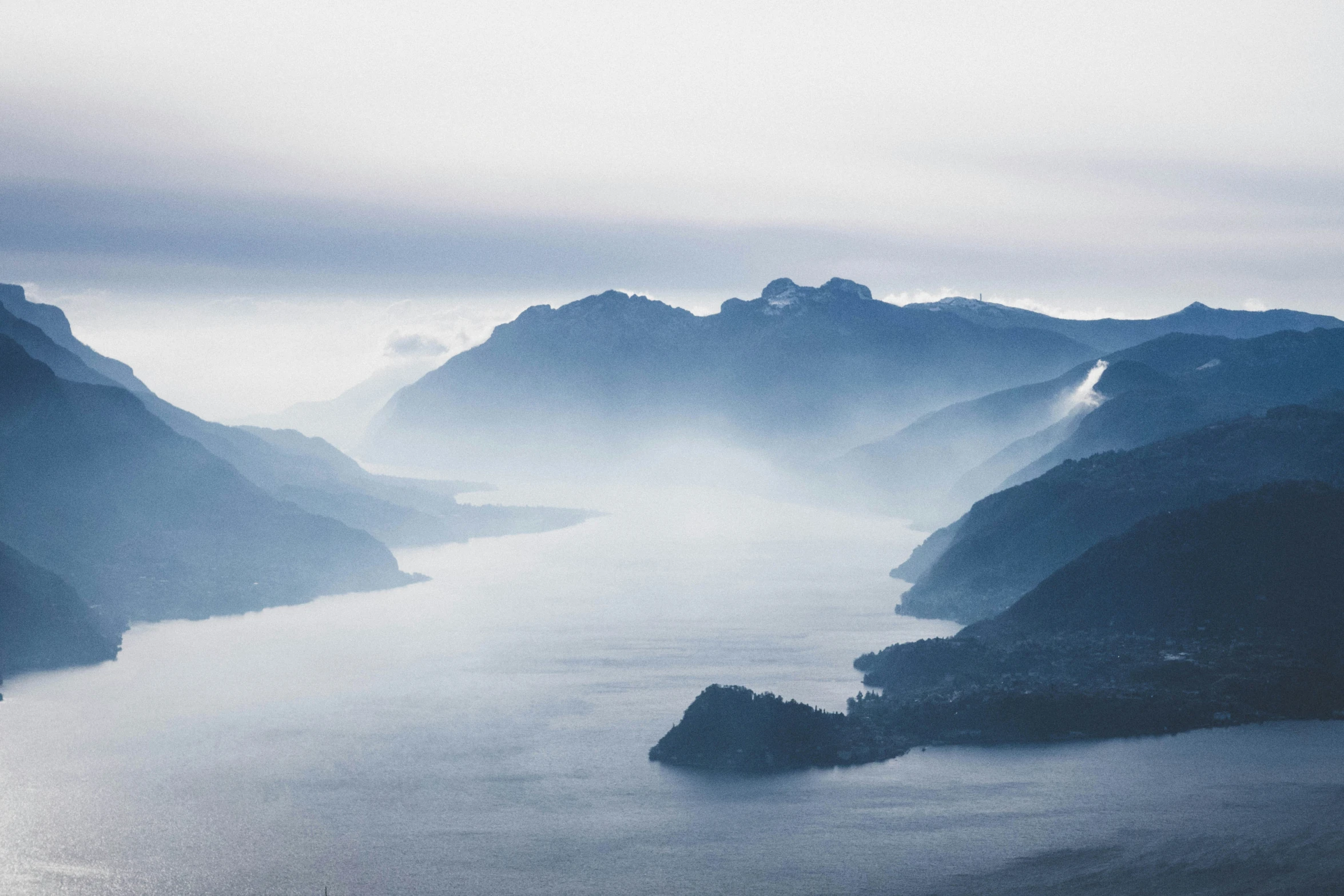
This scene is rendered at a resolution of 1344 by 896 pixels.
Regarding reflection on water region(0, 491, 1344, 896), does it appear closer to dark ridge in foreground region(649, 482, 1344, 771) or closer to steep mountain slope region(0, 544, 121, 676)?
dark ridge in foreground region(649, 482, 1344, 771)

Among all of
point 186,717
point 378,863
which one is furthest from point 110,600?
point 378,863

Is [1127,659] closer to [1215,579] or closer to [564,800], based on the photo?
[1215,579]

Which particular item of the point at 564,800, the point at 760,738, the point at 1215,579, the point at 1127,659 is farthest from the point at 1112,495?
the point at 564,800

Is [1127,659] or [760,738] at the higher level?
[1127,659]

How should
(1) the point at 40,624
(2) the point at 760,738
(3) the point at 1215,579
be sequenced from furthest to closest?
(1) the point at 40,624
(3) the point at 1215,579
(2) the point at 760,738

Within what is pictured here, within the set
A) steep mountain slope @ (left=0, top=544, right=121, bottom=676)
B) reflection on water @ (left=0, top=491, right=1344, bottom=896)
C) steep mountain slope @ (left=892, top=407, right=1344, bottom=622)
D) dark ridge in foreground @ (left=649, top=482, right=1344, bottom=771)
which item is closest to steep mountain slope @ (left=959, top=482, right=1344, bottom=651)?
dark ridge in foreground @ (left=649, top=482, right=1344, bottom=771)

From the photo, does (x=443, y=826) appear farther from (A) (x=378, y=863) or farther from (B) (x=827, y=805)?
(B) (x=827, y=805)
